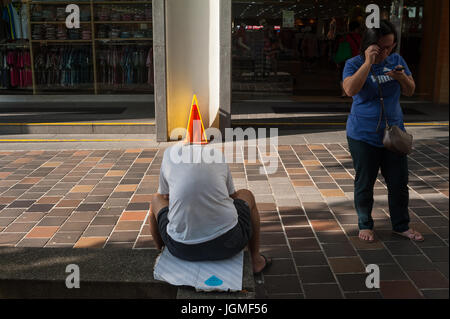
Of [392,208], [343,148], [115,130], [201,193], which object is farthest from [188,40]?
[201,193]

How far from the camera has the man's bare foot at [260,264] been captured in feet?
12.1

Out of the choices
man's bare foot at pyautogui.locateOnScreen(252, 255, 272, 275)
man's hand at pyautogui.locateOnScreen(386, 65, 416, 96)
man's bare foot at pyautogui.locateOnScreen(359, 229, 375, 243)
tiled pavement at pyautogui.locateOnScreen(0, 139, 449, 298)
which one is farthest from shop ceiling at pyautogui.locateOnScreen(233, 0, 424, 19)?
man's bare foot at pyautogui.locateOnScreen(252, 255, 272, 275)

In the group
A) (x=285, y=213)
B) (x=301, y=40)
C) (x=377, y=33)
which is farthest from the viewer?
(x=301, y=40)

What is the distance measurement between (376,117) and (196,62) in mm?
4841

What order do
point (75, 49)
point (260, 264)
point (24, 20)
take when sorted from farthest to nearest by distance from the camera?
point (75, 49) → point (24, 20) → point (260, 264)

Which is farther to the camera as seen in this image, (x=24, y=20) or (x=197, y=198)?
(x=24, y=20)

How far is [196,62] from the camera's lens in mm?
8328

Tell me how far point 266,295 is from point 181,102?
5.48 m

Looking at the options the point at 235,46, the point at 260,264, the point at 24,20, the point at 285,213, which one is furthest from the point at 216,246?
the point at 24,20

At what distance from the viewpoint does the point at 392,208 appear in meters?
4.31

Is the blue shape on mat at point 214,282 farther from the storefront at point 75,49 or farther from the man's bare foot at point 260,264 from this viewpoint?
the storefront at point 75,49

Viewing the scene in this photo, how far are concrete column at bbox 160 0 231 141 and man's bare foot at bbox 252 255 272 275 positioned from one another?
4743mm

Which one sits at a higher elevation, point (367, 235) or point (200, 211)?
point (200, 211)

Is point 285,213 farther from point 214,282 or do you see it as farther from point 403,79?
point 214,282
